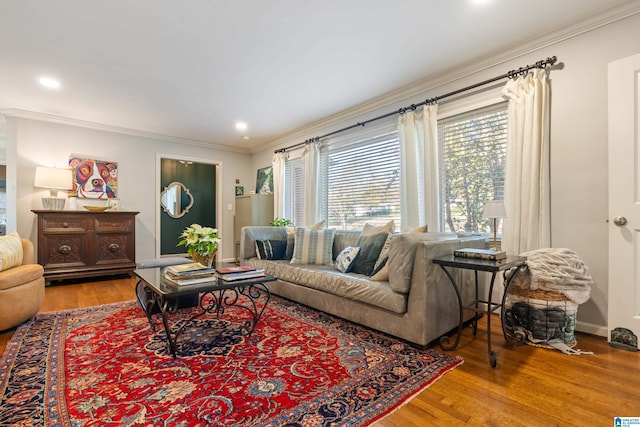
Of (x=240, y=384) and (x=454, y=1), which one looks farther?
(x=454, y=1)

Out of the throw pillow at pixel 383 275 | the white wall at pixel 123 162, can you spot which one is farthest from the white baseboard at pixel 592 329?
the white wall at pixel 123 162

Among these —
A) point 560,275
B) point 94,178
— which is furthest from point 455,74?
point 94,178

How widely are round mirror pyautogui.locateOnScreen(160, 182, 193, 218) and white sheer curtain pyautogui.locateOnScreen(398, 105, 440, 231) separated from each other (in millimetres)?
5082

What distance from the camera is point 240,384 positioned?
162 centimetres

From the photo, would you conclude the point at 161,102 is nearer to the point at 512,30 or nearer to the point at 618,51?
the point at 512,30

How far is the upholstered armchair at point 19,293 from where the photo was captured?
232 centimetres

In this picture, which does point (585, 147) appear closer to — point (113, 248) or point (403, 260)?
point (403, 260)

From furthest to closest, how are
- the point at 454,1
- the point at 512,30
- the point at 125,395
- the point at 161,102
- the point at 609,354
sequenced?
the point at 161,102, the point at 512,30, the point at 454,1, the point at 609,354, the point at 125,395

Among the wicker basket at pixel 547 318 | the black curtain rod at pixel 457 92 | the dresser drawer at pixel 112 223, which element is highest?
the black curtain rod at pixel 457 92

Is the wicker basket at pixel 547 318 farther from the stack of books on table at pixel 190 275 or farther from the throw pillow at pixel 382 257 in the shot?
the stack of books on table at pixel 190 275

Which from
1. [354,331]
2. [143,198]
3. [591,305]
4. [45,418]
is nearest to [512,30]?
[591,305]

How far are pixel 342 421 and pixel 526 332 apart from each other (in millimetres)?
1689

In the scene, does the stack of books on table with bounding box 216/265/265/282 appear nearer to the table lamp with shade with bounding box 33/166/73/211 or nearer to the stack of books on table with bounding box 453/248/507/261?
the stack of books on table with bounding box 453/248/507/261

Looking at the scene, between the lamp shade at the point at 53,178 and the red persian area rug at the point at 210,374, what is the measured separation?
258 cm
